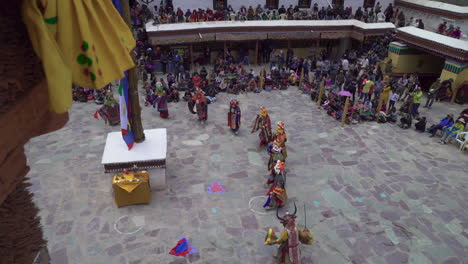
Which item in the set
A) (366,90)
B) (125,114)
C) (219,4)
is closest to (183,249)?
(125,114)

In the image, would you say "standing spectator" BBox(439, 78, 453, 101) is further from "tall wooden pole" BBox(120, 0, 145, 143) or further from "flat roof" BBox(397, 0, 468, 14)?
"tall wooden pole" BBox(120, 0, 145, 143)

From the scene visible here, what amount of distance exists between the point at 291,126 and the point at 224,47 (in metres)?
9.07

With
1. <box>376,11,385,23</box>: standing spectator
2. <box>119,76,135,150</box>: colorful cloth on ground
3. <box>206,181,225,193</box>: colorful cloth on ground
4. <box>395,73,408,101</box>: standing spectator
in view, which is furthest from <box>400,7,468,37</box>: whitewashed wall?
<box>119,76,135,150</box>: colorful cloth on ground

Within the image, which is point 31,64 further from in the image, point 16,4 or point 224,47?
point 224,47

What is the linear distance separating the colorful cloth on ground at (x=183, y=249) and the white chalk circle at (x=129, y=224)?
3.87ft

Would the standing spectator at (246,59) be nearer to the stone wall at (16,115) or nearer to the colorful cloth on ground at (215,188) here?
the colorful cloth on ground at (215,188)

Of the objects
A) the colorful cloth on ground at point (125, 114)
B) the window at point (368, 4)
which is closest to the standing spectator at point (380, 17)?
the window at point (368, 4)

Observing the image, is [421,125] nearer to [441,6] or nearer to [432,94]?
[432,94]

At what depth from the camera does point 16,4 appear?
238cm

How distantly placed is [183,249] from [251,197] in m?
2.68

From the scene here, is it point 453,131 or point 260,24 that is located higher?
point 260,24

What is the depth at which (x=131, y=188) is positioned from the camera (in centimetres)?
906

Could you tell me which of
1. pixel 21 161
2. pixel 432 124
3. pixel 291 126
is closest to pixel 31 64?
pixel 21 161

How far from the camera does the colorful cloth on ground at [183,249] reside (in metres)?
8.02
